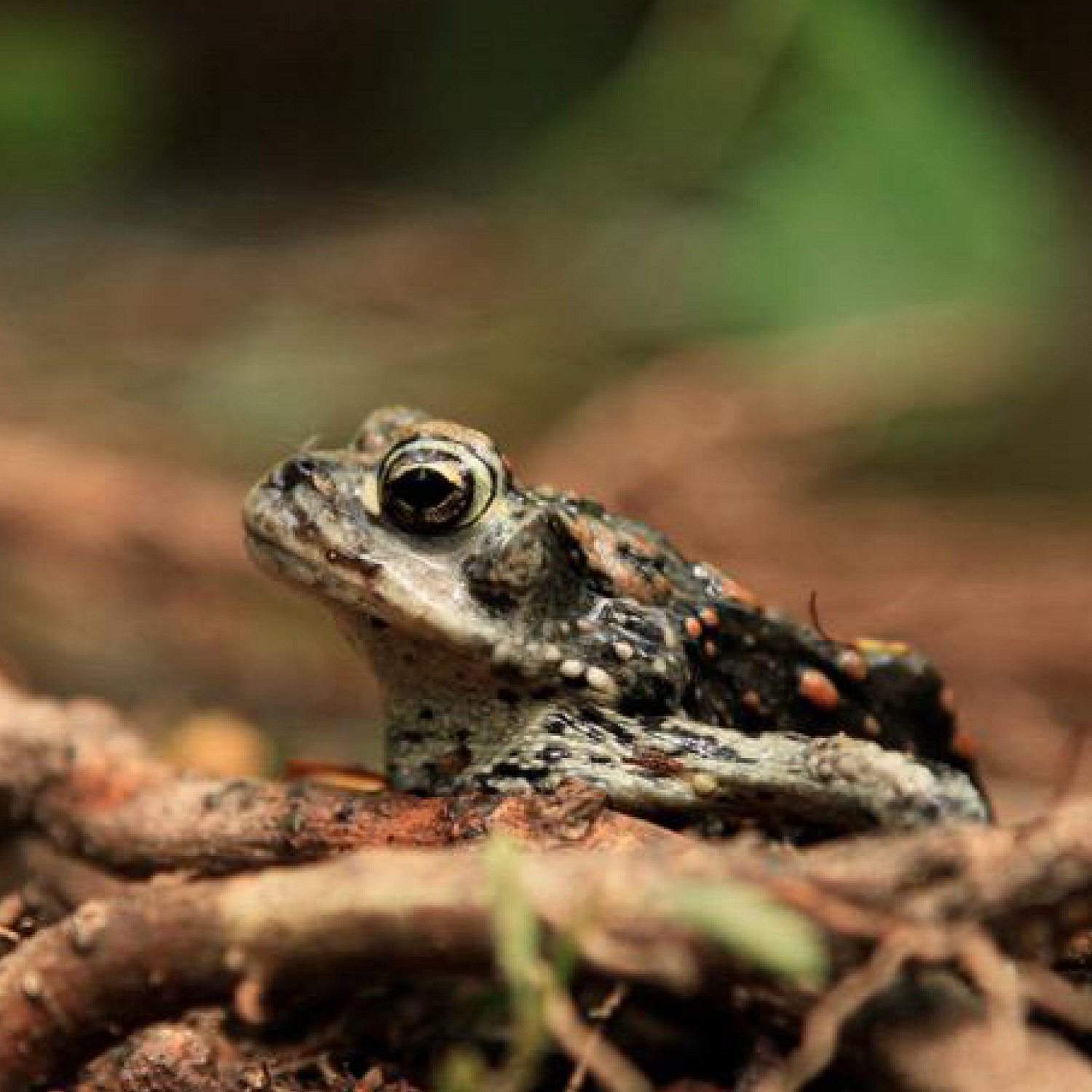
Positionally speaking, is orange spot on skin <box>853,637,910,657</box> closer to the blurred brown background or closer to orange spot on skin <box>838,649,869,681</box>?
orange spot on skin <box>838,649,869,681</box>

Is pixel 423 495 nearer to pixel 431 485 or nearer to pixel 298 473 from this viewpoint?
pixel 431 485

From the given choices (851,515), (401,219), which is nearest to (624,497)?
(851,515)

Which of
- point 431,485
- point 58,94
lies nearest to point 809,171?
point 58,94

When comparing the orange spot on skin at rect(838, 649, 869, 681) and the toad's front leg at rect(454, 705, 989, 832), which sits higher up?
the orange spot on skin at rect(838, 649, 869, 681)

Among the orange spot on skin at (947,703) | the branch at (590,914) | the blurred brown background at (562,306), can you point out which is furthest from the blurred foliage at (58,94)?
the branch at (590,914)

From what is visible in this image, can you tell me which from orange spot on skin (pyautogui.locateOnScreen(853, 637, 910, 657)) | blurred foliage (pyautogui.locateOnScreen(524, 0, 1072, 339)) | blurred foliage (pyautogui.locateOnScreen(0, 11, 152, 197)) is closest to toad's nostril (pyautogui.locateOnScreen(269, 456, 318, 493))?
orange spot on skin (pyautogui.locateOnScreen(853, 637, 910, 657))

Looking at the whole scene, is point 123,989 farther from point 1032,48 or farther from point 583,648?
point 1032,48

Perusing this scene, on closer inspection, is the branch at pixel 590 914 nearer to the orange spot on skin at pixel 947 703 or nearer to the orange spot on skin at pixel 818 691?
the orange spot on skin at pixel 818 691
